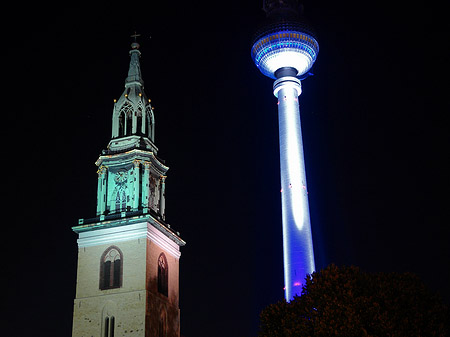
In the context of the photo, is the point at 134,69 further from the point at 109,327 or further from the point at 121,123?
the point at 109,327

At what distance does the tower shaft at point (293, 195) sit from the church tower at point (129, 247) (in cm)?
1591

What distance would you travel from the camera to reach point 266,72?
91750mm

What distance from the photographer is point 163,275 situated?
6291cm

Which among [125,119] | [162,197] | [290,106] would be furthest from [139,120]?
[290,106]

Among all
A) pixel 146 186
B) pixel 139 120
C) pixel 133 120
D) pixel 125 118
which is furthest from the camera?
pixel 125 118

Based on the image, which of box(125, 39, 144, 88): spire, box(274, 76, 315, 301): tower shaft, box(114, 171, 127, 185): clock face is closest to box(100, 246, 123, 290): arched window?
box(114, 171, 127, 185): clock face

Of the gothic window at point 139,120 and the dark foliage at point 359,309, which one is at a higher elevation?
the gothic window at point 139,120

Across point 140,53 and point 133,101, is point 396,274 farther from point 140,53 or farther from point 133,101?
point 140,53

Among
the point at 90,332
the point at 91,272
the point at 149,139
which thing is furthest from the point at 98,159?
the point at 90,332

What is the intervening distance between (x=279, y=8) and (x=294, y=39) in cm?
656

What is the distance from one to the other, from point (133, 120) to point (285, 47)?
29.1 meters

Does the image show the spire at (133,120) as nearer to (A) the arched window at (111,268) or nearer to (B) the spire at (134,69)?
(B) the spire at (134,69)

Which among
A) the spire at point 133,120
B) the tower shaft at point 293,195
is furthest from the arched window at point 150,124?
the tower shaft at point 293,195

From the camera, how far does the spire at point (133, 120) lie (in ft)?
221
